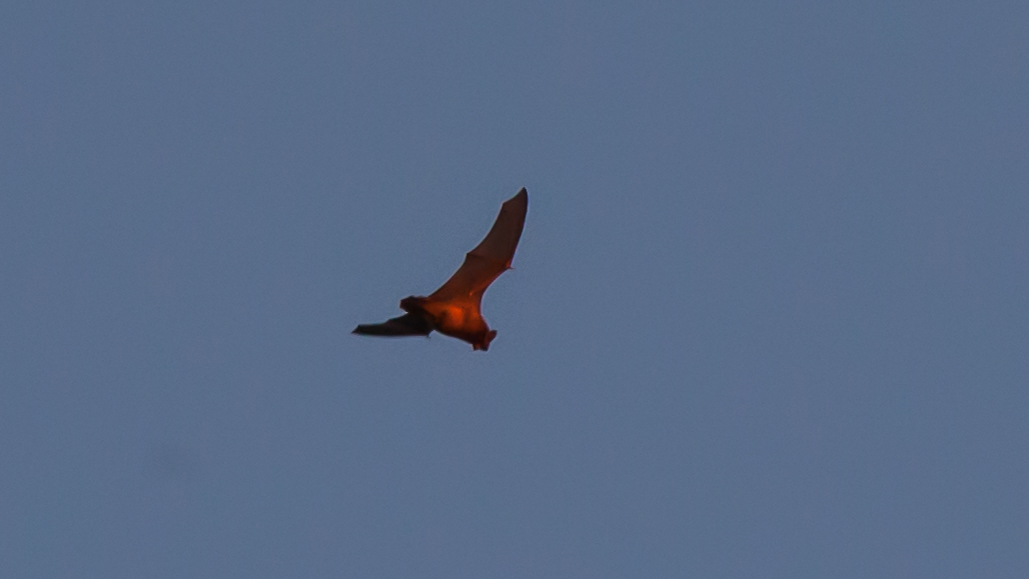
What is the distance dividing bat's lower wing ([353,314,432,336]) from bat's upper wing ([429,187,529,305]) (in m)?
0.42

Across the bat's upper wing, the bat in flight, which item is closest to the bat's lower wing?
the bat in flight

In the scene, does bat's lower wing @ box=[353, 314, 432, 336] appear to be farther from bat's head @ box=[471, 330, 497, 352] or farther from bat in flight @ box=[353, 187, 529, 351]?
bat's head @ box=[471, 330, 497, 352]

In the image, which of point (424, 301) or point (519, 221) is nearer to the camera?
point (424, 301)

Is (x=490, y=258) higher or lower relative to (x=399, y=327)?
higher

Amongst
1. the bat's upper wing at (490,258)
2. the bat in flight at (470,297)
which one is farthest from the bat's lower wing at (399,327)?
the bat's upper wing at (490,258)

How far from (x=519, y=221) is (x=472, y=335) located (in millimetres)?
1936

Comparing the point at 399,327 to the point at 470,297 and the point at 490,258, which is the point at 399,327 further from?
the point at 490,258

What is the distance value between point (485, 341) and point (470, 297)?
88 centimetres

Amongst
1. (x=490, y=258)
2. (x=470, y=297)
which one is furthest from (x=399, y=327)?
(x=490, y=258)

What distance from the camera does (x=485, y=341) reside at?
2019cm

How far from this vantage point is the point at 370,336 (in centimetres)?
2086

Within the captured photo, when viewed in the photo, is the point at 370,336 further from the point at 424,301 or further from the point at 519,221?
the point at 519,221

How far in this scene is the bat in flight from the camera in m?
20.2

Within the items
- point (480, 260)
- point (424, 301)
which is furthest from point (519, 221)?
point (424, 301)
